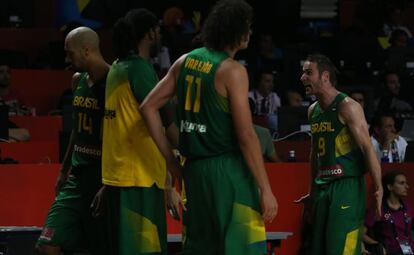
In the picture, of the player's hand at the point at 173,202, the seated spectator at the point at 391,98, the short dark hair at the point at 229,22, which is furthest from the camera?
the seated spectator at the point at 391,98

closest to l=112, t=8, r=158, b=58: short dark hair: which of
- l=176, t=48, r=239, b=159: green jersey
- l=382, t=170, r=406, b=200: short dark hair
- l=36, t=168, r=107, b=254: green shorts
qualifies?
l=176, t=48, r=239, b=159: green jersey

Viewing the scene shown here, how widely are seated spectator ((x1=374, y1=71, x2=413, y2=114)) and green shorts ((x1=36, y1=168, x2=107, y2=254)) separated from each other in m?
7.83

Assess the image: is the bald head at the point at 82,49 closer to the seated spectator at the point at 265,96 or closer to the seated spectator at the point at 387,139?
the seated spectator at the point at 387,139

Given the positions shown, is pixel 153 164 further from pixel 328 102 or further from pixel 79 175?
pixel 328 102

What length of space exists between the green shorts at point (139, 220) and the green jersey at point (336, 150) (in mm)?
1770

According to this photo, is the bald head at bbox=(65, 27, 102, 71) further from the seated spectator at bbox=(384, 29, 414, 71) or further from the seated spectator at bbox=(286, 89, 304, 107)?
the seated spectator at bbox=(384, 29, 414, 71)

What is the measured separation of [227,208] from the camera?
6191mm

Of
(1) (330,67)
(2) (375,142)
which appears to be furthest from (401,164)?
(1) (330,67)

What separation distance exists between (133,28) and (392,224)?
4831 millimetres

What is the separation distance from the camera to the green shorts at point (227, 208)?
6164mm

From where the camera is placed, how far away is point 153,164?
22.9ft

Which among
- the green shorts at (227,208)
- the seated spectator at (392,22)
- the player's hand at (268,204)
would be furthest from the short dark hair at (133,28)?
the seated spectator at (392,22)

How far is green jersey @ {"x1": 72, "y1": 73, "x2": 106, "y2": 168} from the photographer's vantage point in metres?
7.38

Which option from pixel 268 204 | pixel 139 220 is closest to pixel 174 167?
pixel 268 204
